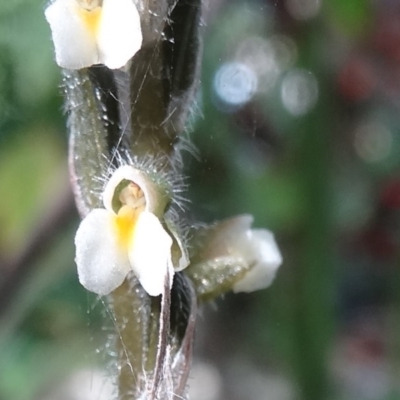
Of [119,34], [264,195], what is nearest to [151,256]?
[119,34]

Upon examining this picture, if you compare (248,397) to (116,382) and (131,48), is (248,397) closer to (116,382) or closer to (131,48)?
(116,382)

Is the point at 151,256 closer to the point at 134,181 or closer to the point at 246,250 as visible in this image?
the point at 134,181

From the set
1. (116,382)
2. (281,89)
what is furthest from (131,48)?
(281,89)

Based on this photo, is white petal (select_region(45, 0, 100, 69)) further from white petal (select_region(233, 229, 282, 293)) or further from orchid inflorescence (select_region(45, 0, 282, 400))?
white petal (select_region(233, 229, 282, 293))

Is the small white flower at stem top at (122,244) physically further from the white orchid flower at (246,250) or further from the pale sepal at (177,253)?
the white orchid flower at (246,250)

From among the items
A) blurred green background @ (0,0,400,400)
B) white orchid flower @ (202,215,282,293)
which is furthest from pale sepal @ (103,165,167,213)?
blurred green background @ (0,0,400,400)
